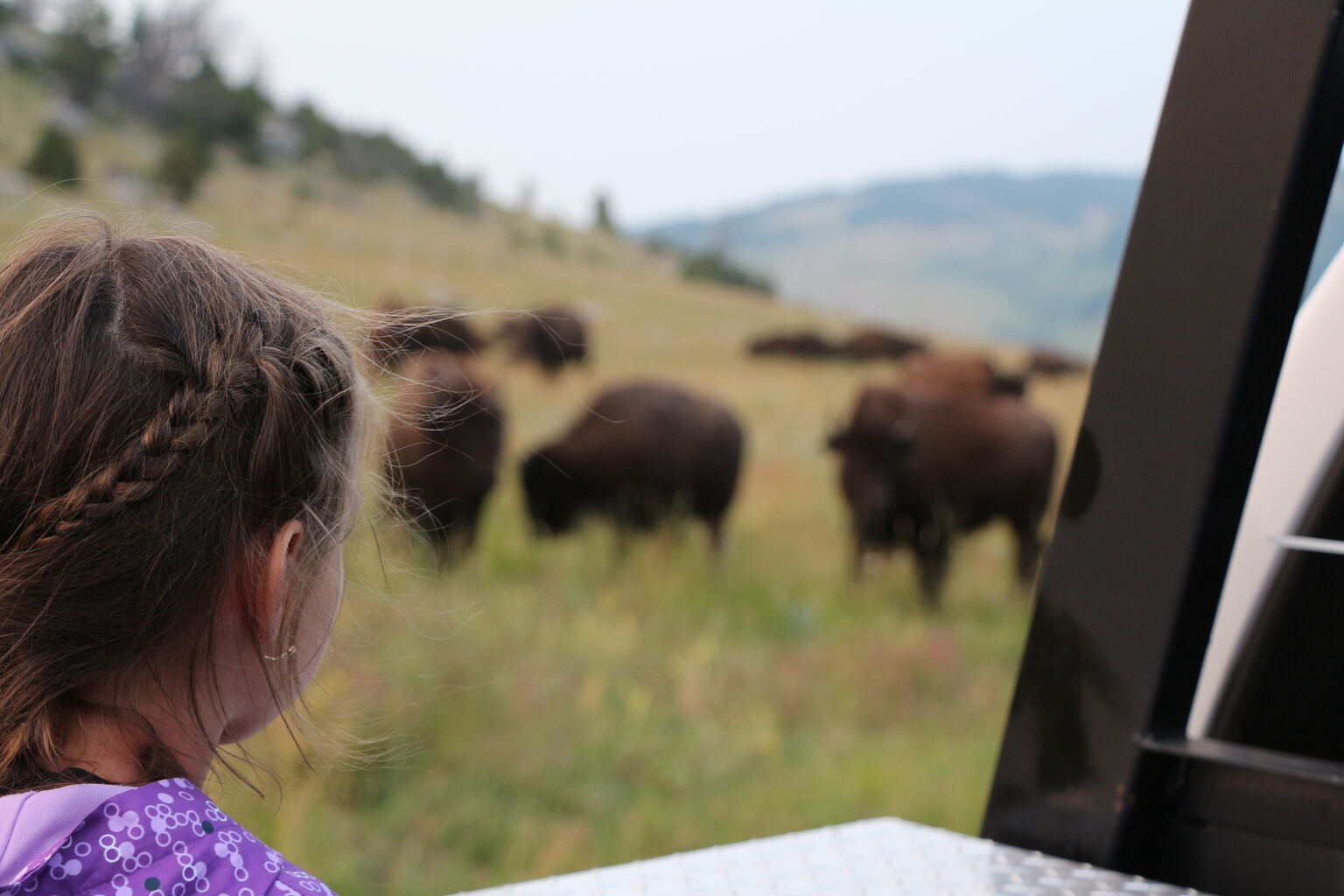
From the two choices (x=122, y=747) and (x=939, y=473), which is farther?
(x=939, y=473)

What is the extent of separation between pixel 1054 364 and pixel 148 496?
1934cm

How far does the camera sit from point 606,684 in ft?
19.0

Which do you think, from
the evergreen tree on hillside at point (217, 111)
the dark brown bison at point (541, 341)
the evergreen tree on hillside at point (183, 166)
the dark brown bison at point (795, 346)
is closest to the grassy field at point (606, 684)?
the evergreen tree on hillside at point (183, 166)

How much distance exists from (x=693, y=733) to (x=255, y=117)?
1107 cm

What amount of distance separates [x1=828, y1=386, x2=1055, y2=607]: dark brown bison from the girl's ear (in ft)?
24.7

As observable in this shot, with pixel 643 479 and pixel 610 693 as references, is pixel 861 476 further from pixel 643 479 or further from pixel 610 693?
pixel 610 693

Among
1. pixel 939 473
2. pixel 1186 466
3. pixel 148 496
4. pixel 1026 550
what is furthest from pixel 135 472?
pixel 1026 550

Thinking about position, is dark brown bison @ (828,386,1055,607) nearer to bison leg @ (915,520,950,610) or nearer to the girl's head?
bison leg @ (915,520,950,610)

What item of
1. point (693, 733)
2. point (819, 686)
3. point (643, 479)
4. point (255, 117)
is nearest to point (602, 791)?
point (693, 733)

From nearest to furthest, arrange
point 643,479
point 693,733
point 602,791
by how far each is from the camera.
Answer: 1. point 602,791
2. point 693,733
3. point 643,479

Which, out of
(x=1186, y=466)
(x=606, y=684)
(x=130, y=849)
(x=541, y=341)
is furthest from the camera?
(x=541, y=341)

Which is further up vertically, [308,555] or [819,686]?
[308,555]

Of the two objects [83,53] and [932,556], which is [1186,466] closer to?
[932,556]

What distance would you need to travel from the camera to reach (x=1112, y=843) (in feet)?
3.87
